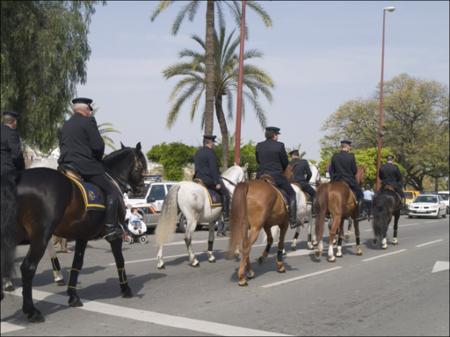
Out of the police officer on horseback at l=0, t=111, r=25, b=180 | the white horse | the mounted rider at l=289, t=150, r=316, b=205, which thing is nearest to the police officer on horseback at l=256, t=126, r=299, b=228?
the white horse

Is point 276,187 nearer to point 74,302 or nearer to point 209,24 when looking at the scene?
point 74,302

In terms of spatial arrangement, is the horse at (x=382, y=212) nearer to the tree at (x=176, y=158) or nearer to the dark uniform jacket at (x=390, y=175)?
the dark uniform jacket at (x=390, y=175)

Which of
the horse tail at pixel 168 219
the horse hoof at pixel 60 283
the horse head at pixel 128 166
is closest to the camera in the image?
the horse head at pixel 128 166

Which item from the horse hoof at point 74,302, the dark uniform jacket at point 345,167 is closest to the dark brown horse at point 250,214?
the horse hoof at point 74,302

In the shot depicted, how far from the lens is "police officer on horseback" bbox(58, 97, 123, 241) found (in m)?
8.03

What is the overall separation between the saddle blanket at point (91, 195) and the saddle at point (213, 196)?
4.16m

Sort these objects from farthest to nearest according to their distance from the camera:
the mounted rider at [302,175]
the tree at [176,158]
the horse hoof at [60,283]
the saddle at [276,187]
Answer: the tree at [176,158] < the mounted rider at [302,175] < the saddle at [276,187] < the horse hoof at [60,283]

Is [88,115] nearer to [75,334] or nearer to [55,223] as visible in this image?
[55,223]

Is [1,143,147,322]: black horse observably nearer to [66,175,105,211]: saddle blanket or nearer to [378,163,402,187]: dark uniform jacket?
[66,175,105,211]: saddle blanket

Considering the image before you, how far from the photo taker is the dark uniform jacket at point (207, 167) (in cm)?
1208

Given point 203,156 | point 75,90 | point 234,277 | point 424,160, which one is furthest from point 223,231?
point 424,160

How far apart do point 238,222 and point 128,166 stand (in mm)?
2073

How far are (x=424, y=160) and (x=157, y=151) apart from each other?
94.0ft

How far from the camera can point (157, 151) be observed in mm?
58656
